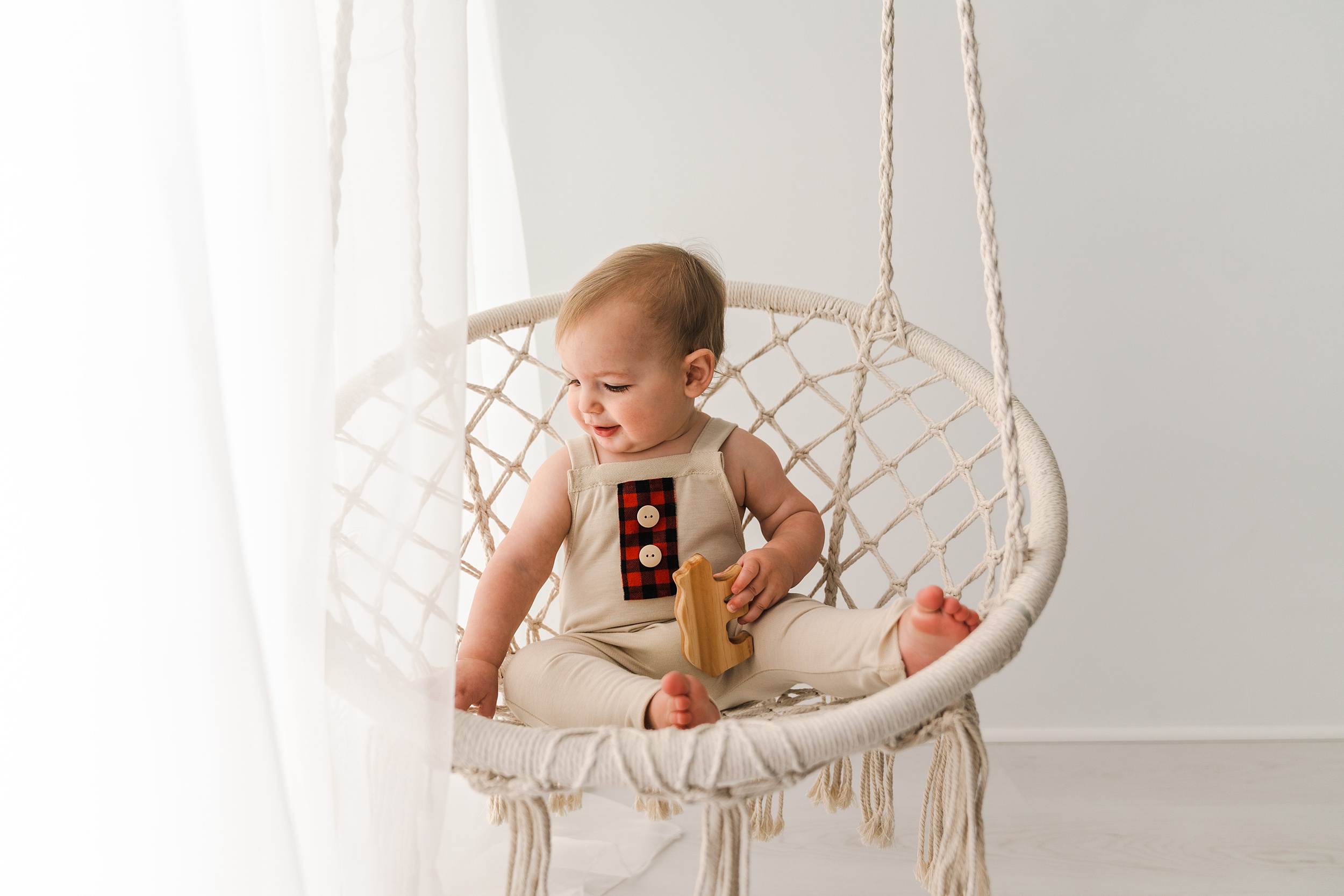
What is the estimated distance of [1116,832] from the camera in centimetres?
120

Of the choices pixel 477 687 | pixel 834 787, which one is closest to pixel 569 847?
pixel 834 787

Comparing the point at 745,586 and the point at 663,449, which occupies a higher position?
the point at 663,449

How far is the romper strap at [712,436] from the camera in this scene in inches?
39.8

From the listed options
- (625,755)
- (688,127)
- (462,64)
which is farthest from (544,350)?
(625,755)

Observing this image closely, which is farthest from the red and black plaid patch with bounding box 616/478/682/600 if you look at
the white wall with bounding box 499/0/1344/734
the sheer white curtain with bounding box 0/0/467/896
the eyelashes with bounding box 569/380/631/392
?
the white wall with bounding box 499/0/1344/734

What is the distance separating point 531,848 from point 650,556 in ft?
1.23

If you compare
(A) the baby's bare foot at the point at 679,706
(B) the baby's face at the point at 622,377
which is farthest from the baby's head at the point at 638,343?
(A) the baby's bare foot at the point at 679,706

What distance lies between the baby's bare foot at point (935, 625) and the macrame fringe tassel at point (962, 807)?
5 centimetres

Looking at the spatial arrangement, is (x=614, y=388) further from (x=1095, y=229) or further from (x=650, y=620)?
(x=1095, y=229)

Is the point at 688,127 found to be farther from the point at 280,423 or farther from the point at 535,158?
the point at 280,423

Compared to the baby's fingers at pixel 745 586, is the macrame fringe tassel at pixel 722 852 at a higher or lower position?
lower

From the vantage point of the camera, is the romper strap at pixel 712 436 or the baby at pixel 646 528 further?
the romper strap at pixel 712 436

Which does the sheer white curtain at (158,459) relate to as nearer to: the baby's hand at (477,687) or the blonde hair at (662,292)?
the baby's hand at (477,687)

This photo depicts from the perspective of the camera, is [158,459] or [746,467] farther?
[746,467]
